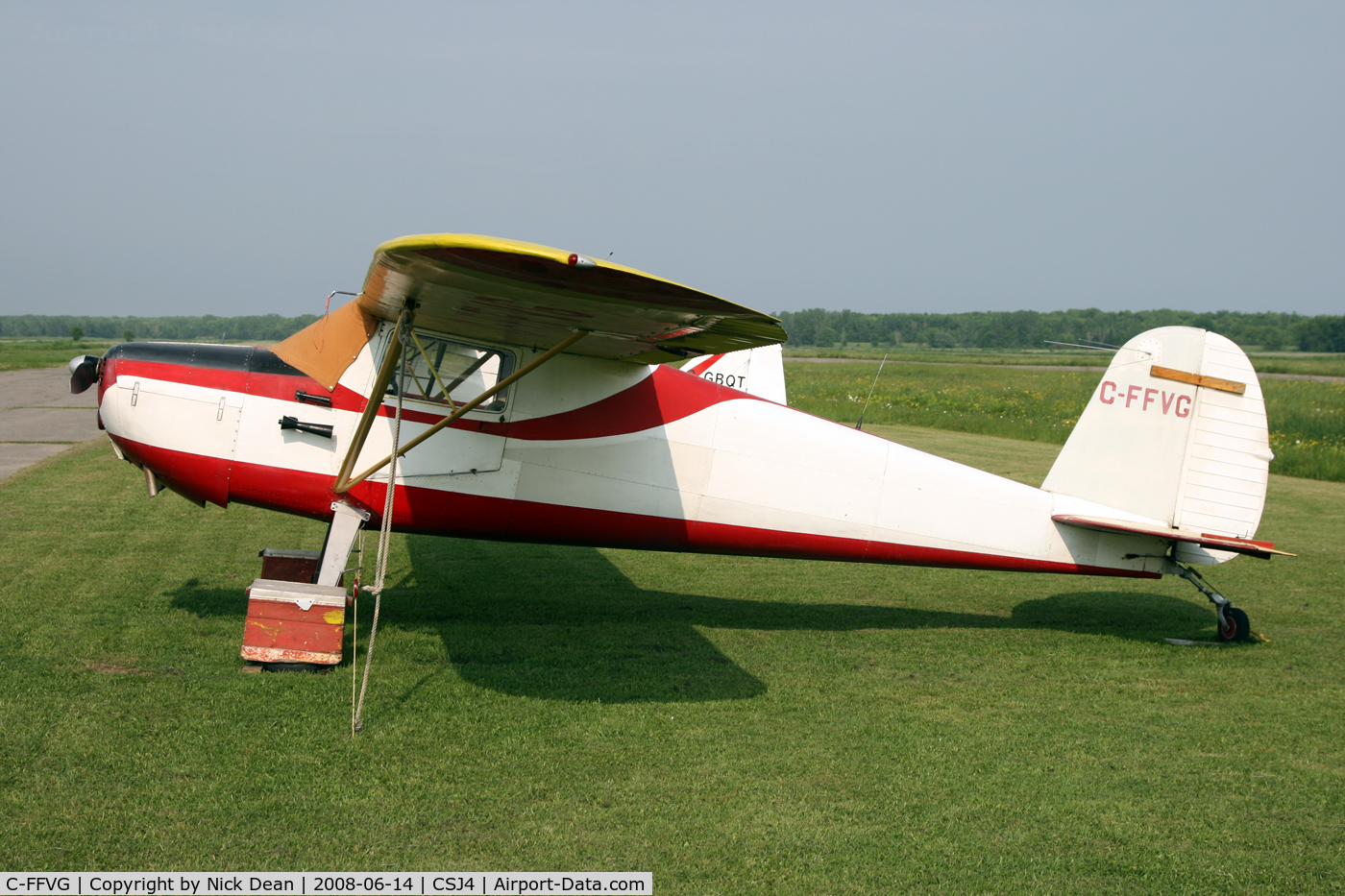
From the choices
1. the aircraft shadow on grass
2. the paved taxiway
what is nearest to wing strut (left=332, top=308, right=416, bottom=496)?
the aircraft shadow on grass

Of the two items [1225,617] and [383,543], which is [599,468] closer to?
[383,543]

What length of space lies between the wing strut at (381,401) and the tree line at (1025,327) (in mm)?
90702

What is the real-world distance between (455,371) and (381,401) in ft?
1.91

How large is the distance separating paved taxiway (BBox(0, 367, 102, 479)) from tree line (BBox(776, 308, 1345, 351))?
7692 cm

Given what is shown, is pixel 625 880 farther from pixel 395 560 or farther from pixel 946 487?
pixel 395 560

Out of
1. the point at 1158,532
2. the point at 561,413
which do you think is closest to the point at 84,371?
the point at 561,413

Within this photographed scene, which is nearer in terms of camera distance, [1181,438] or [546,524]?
[546,524]

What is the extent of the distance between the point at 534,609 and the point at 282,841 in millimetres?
3882

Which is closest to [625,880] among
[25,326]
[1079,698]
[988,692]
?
[988,692]

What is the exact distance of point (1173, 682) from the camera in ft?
20.6

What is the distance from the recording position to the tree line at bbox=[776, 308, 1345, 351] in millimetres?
104625

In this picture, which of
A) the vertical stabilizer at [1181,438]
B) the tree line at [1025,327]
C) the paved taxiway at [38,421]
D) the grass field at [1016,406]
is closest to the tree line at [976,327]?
the tree line at [1025,327]

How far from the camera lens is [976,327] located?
Result: 449 feet
